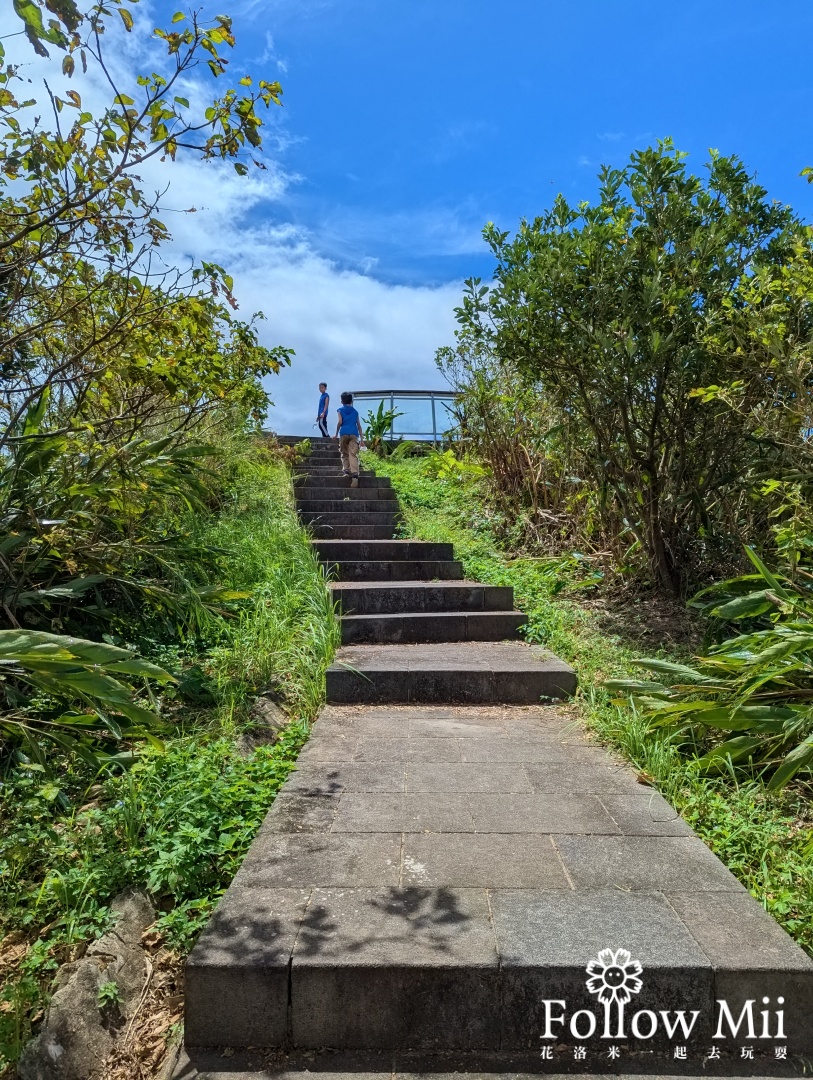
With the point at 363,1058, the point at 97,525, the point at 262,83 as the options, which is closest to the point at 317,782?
the point at 363,1058

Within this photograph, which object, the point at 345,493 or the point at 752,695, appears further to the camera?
the point at 345,493

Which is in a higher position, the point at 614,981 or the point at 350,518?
the point at 350,518

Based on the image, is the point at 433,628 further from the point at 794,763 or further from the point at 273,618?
the point at 794,763

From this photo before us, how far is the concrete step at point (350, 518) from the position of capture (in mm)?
8508

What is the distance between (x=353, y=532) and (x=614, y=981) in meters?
6.57

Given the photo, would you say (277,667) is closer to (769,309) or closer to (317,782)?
(317,782)

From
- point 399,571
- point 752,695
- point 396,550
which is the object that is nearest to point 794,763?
point 752,695

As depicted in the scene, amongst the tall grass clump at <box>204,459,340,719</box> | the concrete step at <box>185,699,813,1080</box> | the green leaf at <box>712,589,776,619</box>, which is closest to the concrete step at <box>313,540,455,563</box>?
the tall grass clump at <box>204,459,340,719</box>

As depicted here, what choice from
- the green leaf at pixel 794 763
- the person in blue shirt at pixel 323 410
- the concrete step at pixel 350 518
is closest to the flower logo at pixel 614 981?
the green leaf at pixel 794 763

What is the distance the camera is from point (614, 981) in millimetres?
1966

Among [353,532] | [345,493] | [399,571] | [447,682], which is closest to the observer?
[447,682]

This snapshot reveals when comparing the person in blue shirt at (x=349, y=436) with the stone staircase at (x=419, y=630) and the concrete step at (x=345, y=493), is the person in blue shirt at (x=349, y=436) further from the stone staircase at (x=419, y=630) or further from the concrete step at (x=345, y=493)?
the stone staircase at (x=419, y=630)

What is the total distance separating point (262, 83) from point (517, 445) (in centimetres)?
591

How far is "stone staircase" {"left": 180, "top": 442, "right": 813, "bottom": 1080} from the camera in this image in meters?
1.95
